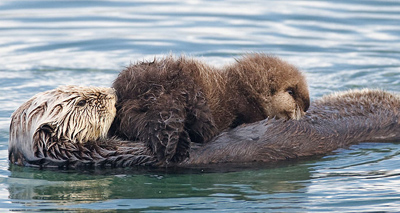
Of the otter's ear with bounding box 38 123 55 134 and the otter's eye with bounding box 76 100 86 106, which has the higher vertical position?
the otter's eye with bounding box 76 100 86 106

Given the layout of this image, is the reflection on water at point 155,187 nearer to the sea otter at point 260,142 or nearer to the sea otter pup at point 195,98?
the sea otter at point 260,142

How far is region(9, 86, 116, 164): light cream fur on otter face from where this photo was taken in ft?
18.6

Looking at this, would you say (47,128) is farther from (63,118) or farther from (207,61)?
(207,61)

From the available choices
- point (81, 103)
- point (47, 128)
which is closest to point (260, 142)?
point (81, 103)

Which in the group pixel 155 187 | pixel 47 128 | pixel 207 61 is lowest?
pixel 155 187

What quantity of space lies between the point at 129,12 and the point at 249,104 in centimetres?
719

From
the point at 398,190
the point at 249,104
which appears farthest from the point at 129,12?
the point at 398,190

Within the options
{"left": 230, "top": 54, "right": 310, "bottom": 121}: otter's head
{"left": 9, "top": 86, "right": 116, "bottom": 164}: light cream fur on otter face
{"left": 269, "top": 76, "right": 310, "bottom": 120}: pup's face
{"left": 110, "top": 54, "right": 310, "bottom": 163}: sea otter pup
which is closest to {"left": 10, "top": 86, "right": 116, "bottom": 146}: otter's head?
{"left": 9, "top": 86, "right": 116, "bottom": 164}: light cream fur on otter face

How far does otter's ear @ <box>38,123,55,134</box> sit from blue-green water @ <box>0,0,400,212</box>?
0.39 meters

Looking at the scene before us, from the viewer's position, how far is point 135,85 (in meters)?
5.76

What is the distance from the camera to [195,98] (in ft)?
18.7

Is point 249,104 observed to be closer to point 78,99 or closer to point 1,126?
point 78,99

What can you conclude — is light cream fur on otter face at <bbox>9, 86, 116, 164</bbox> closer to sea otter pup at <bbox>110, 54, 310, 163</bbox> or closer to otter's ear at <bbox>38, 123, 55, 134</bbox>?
otter's ear at <bbox>38, 123, 55, 134</bbox>

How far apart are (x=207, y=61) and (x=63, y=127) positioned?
9.94 ft
